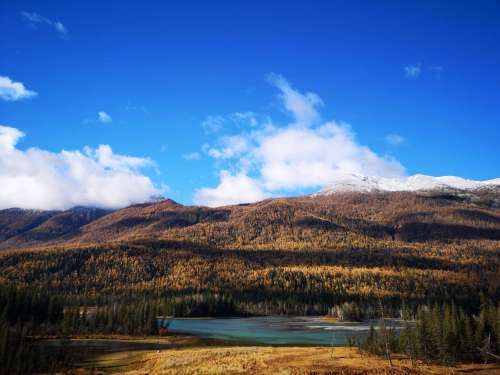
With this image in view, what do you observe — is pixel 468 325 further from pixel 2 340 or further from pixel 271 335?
pixel 2 340

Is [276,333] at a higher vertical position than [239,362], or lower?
lower

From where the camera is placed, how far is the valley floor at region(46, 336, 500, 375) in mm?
83062

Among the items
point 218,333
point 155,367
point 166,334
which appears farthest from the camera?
point 218,333

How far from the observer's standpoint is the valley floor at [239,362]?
8306 cm

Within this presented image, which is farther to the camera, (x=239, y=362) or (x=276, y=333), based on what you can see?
(x=276, y=333)

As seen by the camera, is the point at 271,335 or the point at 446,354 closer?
the point at 446,354

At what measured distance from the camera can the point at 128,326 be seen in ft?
519

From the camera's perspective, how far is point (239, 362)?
93.8m

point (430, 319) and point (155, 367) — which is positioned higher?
point (430, 319)

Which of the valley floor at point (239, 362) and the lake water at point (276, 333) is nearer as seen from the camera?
the valley floor at point (239, 362)

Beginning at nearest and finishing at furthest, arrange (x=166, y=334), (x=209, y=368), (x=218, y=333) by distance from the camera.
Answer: (x=209, y=368) → (x=166, y=334) → (x=218, y=333)

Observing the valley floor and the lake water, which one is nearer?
the valley floor

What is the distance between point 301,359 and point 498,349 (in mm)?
41819

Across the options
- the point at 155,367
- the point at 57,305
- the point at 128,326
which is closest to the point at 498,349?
the point at 155,367
